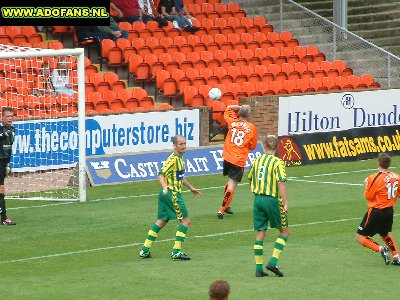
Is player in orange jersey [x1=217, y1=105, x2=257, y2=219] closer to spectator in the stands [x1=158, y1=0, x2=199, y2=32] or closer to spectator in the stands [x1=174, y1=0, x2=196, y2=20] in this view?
spectator in the stands [x1=158, y1=0, x2=199, y2=32]

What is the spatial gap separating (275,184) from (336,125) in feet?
47.5

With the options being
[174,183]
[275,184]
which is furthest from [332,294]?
[174,183]

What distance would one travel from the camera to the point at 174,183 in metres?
15.8

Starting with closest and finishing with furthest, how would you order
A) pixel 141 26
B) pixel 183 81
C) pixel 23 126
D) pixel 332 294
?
pixel 332 294
pixel 23 126
pixel 183 81
pixel 141 26

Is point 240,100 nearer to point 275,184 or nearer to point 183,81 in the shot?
point 183,81

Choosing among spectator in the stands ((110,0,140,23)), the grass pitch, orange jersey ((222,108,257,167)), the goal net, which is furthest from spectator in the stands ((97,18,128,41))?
orange jersey ((222,108,257,167))

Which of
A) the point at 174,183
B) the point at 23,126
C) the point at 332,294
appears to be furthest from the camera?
the point at 23,126

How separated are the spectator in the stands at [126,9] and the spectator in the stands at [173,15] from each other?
3.33 ft

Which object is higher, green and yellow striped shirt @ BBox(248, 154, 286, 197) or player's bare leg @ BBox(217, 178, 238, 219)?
green and yellow striped shirt @ BBox(248, 154, 286, 197)

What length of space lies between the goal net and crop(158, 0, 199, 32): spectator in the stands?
8.13m

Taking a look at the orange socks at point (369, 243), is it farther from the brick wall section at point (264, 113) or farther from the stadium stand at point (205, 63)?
the brick wall section at point (264, 113)

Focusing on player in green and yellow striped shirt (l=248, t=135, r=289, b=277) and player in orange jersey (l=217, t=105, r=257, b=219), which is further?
player in orange jersey (l=217, t=105, r=257, b=219)

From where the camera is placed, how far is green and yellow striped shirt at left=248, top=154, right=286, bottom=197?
1449cm

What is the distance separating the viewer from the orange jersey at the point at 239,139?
19.9 meters
